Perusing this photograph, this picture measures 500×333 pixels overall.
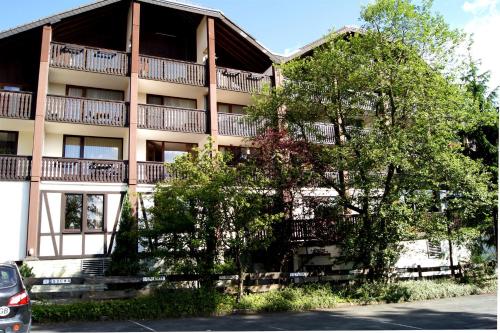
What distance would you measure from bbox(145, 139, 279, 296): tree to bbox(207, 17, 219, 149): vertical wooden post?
6816mm

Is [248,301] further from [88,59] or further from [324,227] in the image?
[88,59]

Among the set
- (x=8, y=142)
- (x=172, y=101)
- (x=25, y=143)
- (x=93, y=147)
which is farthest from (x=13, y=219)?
(x=172, y=101)

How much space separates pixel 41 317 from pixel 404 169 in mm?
13354

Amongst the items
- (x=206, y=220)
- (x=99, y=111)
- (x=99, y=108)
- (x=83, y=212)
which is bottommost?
(x=206, y=220)

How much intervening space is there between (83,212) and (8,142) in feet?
17.0

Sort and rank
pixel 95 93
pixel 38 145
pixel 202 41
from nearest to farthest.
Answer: pixel 38 145 → pixel 95 93 → pixel 202 41

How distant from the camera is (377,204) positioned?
18.0 meters

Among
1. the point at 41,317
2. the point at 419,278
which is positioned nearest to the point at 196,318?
the point at 41,317

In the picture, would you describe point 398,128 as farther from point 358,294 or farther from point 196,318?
Result: point 196,318

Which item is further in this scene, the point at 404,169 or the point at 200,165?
the point at 404,169

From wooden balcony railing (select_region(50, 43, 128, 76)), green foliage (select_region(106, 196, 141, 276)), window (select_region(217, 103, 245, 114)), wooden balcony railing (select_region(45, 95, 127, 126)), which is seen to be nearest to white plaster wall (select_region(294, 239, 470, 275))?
green foliage (select_region(106, 196, 141, 276))

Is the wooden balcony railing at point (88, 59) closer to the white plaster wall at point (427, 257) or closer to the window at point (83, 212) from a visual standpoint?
the window at point (83, 212)

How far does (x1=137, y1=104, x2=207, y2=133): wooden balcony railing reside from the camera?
21.6 metres

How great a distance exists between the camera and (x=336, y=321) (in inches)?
505
